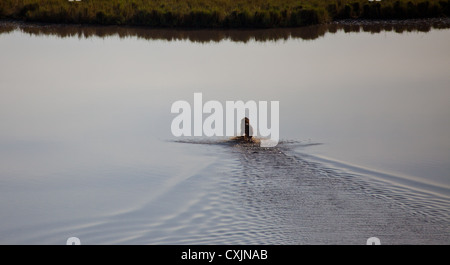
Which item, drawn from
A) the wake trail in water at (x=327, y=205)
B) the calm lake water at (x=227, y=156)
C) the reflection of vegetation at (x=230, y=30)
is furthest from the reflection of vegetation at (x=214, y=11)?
the wake trail in water at (x=327, y=205)

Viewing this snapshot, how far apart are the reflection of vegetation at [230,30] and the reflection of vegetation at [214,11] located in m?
0.37

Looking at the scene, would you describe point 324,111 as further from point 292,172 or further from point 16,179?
point 16,179

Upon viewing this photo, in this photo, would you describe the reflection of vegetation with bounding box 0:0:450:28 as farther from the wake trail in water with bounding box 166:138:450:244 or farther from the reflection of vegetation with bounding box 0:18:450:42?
the wake trail in water with bounding box 166:138:450:244

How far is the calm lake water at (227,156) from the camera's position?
690cm

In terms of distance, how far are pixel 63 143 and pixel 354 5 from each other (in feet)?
48.5

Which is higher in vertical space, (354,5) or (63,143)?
(354,5)

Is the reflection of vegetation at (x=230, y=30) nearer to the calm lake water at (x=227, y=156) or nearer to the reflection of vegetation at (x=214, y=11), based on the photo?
the reflection of vegetation at (x=214, y=11)

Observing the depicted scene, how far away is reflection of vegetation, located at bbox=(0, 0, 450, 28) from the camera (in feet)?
70.5

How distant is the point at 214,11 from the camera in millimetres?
21547

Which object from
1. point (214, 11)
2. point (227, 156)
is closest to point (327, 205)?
point (227, 156)

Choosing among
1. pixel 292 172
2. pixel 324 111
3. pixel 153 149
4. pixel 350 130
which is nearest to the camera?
pixel 292 172

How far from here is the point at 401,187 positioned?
7.84 metres

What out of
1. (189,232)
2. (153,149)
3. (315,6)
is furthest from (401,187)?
(315,6)

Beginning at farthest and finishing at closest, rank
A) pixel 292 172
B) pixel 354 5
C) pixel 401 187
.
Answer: pixel 354 5 < pixel 292 172 < pixel 401 187
